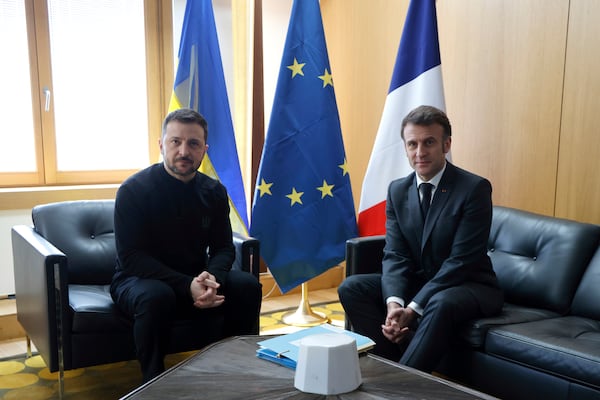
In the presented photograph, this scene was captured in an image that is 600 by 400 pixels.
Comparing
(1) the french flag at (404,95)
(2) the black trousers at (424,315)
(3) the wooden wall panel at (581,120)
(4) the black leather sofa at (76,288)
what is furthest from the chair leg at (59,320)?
(3) the wooden wall panel at (581,120)

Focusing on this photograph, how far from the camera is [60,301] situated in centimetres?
215

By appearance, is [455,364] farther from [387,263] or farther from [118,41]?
[118,41]

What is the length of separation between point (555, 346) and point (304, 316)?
5.57 ft

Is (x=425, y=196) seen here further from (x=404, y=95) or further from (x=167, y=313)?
(x=167, y=313)

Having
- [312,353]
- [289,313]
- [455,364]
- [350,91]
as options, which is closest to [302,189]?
[289,313]

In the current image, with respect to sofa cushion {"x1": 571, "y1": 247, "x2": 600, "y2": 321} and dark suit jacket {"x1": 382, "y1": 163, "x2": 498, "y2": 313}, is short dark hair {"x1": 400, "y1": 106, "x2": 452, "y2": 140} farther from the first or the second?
sofa cushion {"x1": 571, "y1": 247, "x2": 600, "y2": 321}

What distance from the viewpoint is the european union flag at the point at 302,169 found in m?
3.13

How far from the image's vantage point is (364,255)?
2666mm

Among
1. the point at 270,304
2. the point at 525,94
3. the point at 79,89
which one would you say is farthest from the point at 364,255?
the point at 79,89

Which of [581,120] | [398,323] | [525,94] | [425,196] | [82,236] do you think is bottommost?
[398,323]

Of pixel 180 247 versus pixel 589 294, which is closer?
pixel 589 294

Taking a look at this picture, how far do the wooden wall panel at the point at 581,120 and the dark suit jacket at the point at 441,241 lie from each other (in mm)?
557

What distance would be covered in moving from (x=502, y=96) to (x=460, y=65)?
0.34m

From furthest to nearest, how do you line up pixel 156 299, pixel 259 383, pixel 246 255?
pixel 246 255 < pixel 156 299 < pixel 259 383
